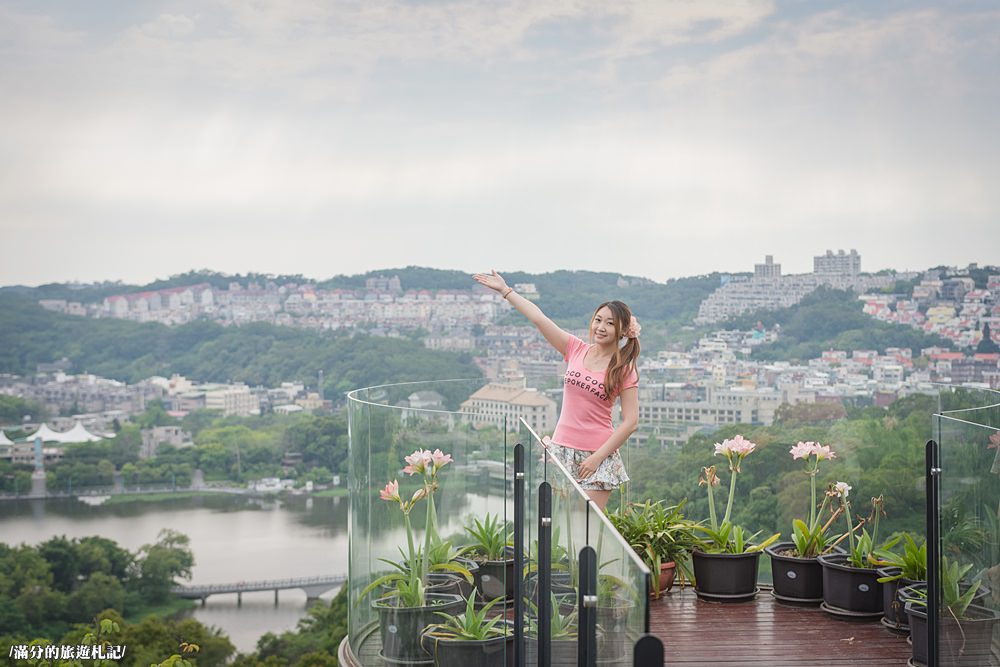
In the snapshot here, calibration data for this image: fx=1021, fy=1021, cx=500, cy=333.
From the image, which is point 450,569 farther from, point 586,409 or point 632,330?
point 632,330

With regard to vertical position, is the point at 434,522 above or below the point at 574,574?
below

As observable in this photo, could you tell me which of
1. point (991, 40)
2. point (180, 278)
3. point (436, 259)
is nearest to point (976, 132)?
point (991, 40)

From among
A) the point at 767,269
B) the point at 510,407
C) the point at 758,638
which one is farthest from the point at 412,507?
the point at 767,269

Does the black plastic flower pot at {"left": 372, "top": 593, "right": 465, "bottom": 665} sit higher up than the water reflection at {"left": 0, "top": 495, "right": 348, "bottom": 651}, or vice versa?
the black plastic flower pot at {"left": 372, "top": 593, "right": 465, "bottom": 665}

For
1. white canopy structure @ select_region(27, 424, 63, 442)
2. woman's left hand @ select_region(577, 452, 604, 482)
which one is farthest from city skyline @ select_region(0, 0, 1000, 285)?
woman's left hand @ select_region(577, 452, 604, 482)

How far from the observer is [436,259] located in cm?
4219

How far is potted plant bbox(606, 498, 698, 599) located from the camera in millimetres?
5168

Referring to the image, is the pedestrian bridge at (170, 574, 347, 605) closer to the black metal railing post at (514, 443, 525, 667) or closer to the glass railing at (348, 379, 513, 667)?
the glass railing at (348, 379, 513, 667)

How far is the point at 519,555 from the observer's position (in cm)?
393

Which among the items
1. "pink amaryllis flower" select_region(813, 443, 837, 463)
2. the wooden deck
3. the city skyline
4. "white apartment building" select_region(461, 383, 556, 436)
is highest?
the city skyline

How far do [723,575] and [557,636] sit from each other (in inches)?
83.4

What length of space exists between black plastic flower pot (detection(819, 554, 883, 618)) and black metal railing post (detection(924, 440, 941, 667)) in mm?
1058

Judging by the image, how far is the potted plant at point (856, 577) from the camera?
480cm

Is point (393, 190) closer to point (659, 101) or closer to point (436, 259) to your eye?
point (436, 259)
